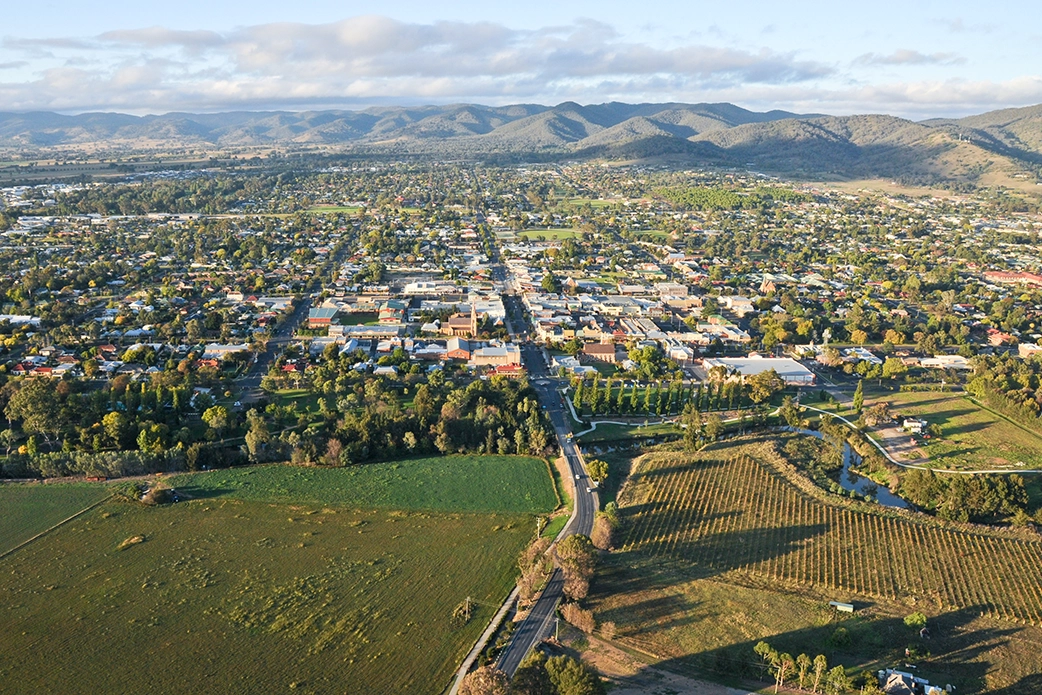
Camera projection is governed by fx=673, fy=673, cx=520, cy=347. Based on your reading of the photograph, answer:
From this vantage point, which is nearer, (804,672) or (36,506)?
(804,672)

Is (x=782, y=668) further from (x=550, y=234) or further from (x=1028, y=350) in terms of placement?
(x=550, y=234)

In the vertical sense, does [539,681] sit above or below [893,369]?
above

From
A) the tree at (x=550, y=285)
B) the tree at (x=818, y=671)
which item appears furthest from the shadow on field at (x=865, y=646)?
the tree at (x=550, y=285)

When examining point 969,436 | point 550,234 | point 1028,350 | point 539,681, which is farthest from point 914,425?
point 550,234

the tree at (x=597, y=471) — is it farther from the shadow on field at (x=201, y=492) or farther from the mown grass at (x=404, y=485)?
the shadow on field at (x=201, y=492)

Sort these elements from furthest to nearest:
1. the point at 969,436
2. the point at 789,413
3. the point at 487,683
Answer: the point at 789,413, the point at 969,436, the point at 487,683

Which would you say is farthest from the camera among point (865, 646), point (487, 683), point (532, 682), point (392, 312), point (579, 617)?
point (392, 312)

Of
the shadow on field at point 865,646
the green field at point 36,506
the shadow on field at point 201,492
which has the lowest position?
the shadow on field at point 865,646
